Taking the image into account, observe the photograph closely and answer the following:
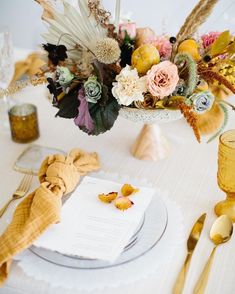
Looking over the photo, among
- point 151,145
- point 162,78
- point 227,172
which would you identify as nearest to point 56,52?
point 162,78

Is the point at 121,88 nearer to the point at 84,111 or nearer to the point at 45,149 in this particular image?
the point at 84,111

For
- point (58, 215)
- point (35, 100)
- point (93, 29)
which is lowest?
point (35, 100)

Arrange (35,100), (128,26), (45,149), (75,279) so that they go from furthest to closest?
(35,100), (45,149), (128,26), (75,279)

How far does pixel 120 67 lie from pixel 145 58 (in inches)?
3.3

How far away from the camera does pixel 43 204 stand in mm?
817

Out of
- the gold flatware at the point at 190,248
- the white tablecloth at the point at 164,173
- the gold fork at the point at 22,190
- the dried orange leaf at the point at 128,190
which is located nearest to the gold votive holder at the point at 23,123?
the white tablecloth at the point at 164,173

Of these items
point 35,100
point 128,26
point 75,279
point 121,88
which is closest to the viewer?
point 75,279

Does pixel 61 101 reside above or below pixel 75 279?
above

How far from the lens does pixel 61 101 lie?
967mm

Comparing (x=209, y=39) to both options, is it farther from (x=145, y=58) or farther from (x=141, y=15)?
(x=141, y=15)

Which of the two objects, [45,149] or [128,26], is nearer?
[128,26]

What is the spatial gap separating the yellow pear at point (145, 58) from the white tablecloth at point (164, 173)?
0.28 metres

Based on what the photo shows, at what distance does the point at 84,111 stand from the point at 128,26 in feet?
0.85

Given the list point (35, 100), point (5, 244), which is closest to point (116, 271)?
point (5, 244)
